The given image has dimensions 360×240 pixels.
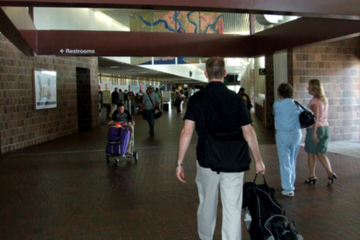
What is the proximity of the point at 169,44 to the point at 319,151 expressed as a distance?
19.1 ft

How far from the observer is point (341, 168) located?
317 inches

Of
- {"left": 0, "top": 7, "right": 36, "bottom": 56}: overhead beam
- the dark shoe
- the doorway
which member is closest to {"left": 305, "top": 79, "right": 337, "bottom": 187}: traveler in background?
the dark shoe

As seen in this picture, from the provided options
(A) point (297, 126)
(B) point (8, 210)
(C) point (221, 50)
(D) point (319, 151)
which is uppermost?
(C) point (221, 50)

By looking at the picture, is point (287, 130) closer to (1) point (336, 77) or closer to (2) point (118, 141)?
(2) point (118, 141)

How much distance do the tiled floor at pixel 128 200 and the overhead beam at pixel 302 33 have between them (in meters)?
2.56

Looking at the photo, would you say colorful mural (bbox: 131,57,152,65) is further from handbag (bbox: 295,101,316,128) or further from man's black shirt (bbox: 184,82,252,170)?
man's black shirt (bbox: 184,82,252,170)

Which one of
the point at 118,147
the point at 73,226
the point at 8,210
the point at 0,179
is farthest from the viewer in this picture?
the point at 118,147

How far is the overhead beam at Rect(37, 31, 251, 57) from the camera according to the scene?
10695 millimetres

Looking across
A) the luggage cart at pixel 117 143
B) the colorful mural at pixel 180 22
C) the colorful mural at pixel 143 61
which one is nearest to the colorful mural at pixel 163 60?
the colorful mural at pixel 143 61

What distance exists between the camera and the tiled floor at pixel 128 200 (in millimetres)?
4689

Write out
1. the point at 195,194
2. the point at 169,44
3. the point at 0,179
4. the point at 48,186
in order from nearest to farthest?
1. the point at 195,194
2. the point at 48,186
3. the point at 0,179
4. the point at 169,44

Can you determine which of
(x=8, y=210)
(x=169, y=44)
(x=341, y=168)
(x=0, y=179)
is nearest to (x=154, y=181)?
(x=8, y=210)

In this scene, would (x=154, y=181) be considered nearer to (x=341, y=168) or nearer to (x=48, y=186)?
(x=48, y=186)

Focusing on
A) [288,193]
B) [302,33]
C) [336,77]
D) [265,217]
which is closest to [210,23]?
[336,77]
